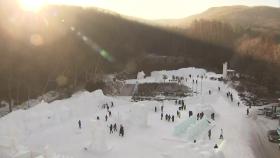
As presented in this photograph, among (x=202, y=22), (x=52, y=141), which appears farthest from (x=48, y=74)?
(x=202, y=22)

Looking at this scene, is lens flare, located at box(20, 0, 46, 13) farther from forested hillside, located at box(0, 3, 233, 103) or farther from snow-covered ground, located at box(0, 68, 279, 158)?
snow-covered ground, located at box(0, 68, 279, 158)

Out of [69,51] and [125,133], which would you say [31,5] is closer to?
[69,51]

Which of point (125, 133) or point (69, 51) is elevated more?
point (69, 51)

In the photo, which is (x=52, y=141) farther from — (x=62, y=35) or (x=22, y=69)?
(x=62, y=35)

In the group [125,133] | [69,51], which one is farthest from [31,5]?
[125,133]

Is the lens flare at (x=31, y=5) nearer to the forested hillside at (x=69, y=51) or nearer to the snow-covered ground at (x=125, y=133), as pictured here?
the forested hillside at (x=69, y=51)

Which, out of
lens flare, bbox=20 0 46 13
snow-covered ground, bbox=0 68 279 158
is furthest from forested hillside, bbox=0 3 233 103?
snow-covered ground, bbox=0 68 279 158

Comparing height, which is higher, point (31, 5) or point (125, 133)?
point (31, 5)

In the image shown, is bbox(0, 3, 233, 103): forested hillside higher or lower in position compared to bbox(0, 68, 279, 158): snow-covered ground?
higher

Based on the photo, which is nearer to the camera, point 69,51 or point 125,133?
point 125,133

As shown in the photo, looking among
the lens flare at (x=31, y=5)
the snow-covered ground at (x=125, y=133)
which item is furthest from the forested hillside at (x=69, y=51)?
the snow-covered ground at (x=125, y=133)
